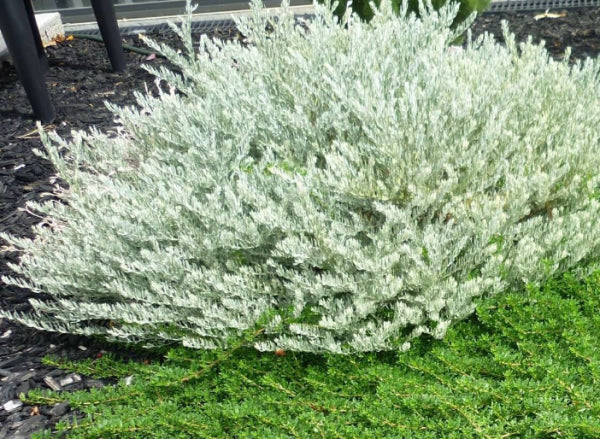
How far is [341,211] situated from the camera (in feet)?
8.70

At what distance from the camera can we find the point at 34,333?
2.89m

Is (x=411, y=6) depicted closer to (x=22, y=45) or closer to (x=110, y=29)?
(x=110, y=29)

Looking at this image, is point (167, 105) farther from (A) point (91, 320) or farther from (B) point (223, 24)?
(B) point (223, 24)

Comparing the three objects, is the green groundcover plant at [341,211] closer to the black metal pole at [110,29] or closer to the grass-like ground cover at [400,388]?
the grass-like ground cover at [400,388]

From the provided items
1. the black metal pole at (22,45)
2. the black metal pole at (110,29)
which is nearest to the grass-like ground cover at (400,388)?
the black metal pole at (22,45)

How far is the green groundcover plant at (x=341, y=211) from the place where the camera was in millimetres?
2391

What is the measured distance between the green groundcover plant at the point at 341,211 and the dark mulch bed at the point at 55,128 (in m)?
0.13

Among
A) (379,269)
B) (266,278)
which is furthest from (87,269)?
(379,269)

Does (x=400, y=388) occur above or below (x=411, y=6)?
below

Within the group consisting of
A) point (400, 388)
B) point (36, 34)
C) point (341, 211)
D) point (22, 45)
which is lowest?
point (400, 388)

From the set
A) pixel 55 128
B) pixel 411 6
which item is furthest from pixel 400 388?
pixel 411 6

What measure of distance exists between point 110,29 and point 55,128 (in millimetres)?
1188

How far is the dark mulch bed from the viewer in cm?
261

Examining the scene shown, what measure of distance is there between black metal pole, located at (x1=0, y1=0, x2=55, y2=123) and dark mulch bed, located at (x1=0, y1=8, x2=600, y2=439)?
28cm
